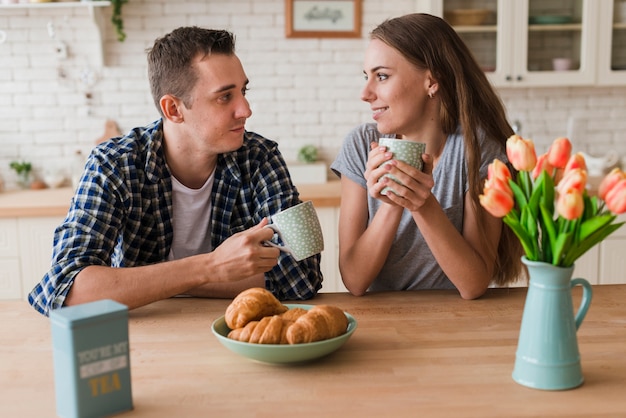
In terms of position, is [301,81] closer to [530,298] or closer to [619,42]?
[619,42]

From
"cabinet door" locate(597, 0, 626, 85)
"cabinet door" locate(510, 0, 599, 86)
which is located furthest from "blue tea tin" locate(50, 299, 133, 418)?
"cabinet door" locate(597, 0, 626, 85)

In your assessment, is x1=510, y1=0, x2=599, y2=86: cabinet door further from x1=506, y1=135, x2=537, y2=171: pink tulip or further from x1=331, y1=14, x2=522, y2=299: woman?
x1=506, y1=135, x2=537, y2=171: pink tulip

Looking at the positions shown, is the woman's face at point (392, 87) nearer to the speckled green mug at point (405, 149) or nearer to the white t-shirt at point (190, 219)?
the speckled green mug at point (405, 149)

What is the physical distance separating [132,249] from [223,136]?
1.37 feet

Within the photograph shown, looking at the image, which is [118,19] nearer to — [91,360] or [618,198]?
[91,360]

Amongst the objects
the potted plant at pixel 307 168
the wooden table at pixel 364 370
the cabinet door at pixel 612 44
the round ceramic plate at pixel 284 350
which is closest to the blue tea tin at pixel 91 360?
the wooden table at pixel 364 370

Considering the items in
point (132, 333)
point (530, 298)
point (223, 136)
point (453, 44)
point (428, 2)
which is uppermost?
point (428, 2)

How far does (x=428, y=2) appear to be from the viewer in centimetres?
372

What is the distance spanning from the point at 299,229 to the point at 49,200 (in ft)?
7.57

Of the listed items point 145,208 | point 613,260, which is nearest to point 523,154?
point 145,208

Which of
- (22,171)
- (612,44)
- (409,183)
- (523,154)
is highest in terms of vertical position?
(612,44)

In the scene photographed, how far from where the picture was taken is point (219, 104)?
2.02 metres

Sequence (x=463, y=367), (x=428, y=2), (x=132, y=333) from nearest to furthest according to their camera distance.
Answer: (x=463, y=367), (x=132, y=333), (x=428, y=2)

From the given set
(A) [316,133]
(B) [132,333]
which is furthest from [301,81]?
(B) [132,333]
